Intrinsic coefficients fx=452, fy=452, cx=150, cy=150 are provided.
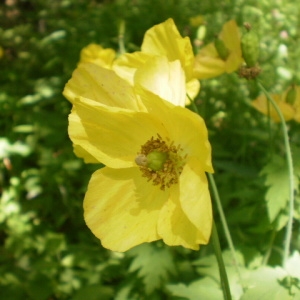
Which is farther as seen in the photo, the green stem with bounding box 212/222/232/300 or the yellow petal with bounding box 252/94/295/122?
the yellow petal with bounding box 252/94/295/122

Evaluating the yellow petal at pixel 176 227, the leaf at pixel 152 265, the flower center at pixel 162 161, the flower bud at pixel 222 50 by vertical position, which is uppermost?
the flower bud at pixel 222 50

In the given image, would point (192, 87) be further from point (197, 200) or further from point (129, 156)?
point (197, 200)

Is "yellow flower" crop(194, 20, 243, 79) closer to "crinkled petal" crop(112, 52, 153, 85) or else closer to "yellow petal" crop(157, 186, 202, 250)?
"crinkled petal" crop(112, 52, 153, 85)

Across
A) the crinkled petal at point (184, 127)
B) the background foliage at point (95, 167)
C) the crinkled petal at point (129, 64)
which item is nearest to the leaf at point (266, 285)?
the background foliage at point (95, 167)

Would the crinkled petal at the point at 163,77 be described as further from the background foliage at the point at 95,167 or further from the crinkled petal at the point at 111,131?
the background foliage at the point at 95,167

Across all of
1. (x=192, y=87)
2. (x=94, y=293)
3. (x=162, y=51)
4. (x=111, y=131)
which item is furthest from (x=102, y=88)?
(x=94, y=293)

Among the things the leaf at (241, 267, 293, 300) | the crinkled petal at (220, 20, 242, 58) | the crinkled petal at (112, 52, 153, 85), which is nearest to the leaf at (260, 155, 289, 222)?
the leaf at (241, 267, 293, 300)
